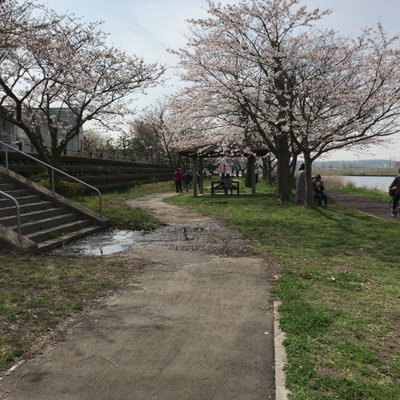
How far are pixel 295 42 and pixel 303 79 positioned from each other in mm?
1425

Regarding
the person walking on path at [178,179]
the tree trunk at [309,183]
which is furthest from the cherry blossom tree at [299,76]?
the person walking on path at [178,179]

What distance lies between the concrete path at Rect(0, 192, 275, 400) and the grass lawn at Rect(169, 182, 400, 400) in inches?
12.0

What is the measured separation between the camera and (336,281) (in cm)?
Result: 591

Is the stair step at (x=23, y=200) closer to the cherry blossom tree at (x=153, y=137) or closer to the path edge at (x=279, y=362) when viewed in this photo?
the path edge at (x=279, y=362)

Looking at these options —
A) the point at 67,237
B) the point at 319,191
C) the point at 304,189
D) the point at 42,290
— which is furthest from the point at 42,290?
the point at 319,191

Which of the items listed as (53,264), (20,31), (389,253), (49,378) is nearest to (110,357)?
(49,378)

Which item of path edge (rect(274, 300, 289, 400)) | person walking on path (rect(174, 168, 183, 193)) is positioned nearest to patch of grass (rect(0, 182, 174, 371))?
path edge (rect(274, 300, 289, 400))

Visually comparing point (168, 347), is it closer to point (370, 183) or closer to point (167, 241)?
point (167, 241)

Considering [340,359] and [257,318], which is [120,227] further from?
[340,359]

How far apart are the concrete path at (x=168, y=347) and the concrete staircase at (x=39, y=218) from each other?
2.68 meters

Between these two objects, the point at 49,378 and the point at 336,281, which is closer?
the point at 49,378

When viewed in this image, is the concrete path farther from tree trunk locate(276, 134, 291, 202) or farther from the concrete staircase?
tree trunk locate(276, 134, 291, 202)

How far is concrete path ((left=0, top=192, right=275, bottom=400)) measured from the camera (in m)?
3.01

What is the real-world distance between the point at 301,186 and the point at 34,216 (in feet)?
35.2
